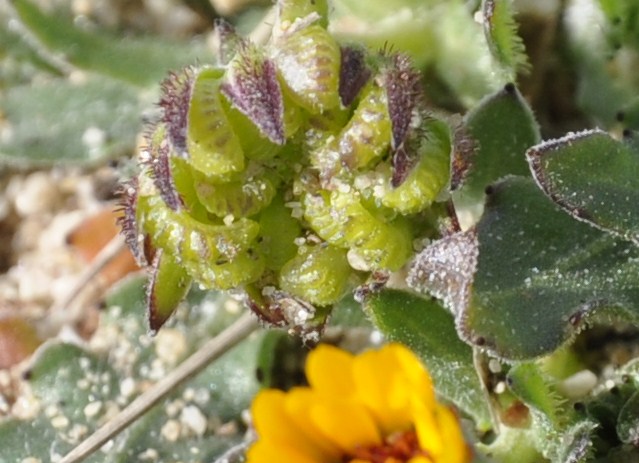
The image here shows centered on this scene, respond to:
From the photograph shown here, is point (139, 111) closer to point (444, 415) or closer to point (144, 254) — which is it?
point (144, 254)

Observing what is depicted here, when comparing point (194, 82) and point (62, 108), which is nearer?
point (194, 82)

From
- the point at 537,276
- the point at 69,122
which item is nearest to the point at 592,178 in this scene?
the point at 537,276

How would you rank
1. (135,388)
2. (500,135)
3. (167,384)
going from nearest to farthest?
(500,135), (167,384), (135,388)

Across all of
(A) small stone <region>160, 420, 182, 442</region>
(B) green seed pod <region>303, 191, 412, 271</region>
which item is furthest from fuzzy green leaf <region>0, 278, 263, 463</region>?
(B) green seed pod <region>303, 191, 412, 271</region>

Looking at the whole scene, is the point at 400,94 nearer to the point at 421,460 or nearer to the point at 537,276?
the point at 537,276

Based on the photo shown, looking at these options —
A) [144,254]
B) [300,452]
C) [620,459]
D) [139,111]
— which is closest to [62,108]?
[139,111]

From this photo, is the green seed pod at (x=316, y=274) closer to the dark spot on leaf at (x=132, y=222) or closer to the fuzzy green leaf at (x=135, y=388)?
the dark spot on leaf at (x=132, y=222)
